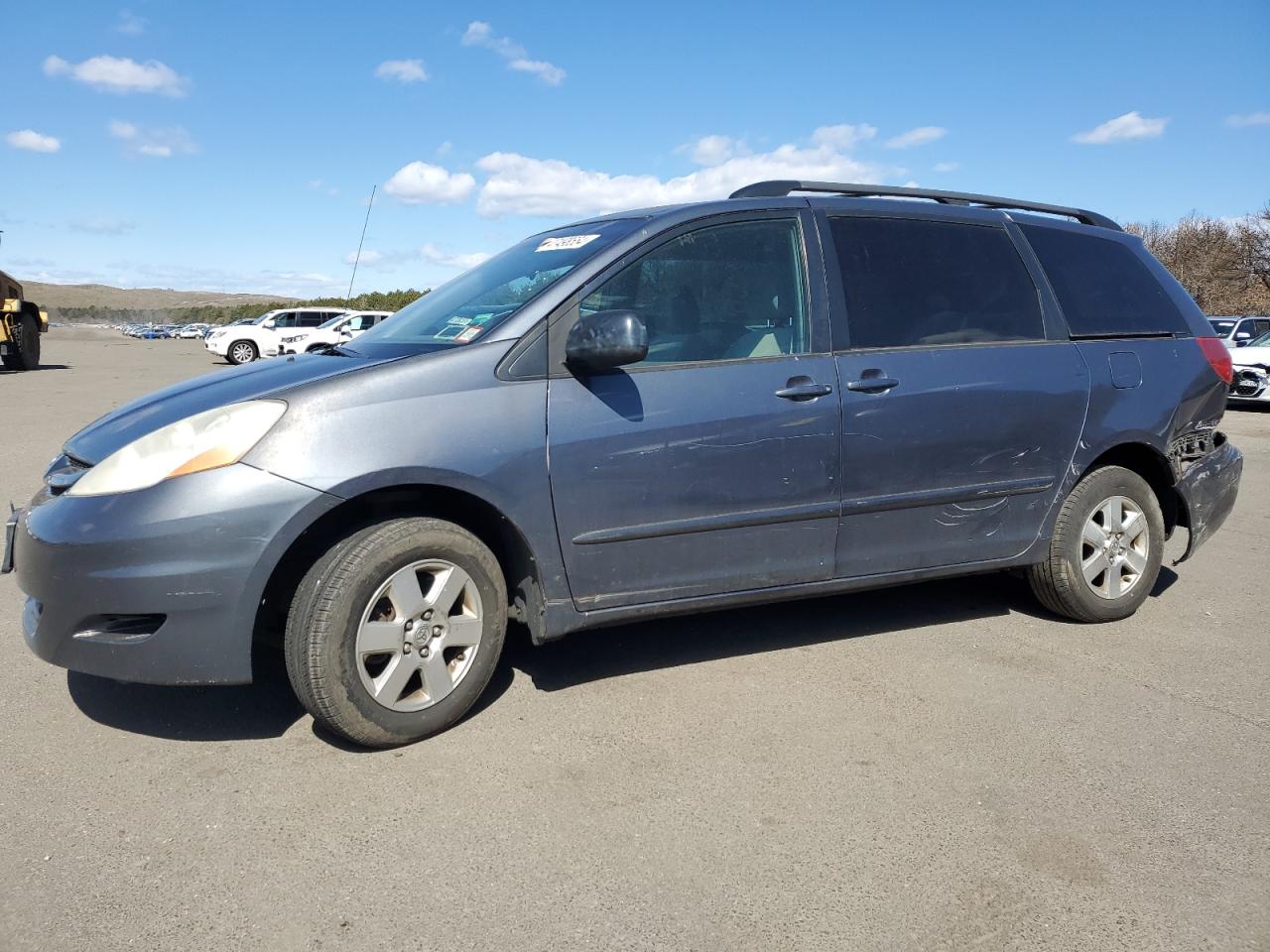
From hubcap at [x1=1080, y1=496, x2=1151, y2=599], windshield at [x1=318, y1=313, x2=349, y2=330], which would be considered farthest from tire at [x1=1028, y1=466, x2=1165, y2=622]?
windshield at [x1=318, y1=313, x2=349, y2=330]

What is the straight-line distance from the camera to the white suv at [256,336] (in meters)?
32.0

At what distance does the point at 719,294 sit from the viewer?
3783 millimetres

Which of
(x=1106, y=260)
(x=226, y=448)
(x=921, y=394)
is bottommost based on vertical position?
(x=226, y=448)

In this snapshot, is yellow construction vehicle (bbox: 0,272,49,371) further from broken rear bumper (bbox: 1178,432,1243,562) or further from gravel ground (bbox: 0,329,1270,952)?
broken rear bumper (bbox: 1178,432,1243,562)

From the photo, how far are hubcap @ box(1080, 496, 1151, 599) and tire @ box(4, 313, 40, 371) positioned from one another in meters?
26.2

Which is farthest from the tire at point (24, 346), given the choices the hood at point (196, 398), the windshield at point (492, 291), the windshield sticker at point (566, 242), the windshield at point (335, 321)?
the windshield sticker at point (566, 242)

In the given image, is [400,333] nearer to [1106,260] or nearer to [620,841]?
[620,841]

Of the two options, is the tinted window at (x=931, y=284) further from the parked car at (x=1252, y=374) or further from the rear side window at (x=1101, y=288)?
the parked car at (x=1252, y=374)

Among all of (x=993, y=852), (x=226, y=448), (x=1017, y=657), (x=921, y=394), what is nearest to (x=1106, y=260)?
(x=921, y=394)

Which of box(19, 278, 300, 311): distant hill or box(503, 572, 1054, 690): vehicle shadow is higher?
box(19, 278, 300, 311): distant hill

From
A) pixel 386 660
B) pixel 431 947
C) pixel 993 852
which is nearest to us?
pixel 431 947

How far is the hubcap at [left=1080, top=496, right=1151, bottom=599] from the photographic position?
4.56m

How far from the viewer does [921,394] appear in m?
3.96

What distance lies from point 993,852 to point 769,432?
1.59 m
